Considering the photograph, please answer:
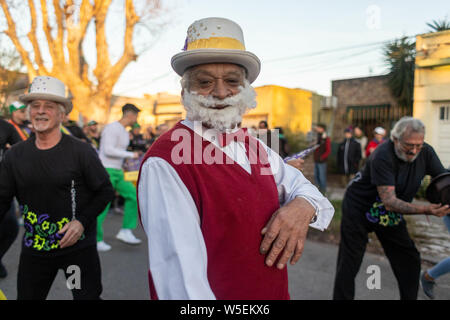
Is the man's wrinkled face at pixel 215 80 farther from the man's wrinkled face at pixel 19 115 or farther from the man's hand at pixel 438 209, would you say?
the man's wrinkled face at pixel 19 115

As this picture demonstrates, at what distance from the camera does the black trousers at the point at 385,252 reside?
2.95 meters

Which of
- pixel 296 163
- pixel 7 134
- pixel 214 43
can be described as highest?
pixel 214 43

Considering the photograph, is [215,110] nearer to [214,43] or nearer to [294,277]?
[214,43]

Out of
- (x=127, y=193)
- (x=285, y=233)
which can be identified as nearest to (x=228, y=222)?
(x=285, y=233)

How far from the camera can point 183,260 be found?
113 cm

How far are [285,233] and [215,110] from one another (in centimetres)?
58

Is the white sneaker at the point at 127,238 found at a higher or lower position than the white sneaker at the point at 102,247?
higher

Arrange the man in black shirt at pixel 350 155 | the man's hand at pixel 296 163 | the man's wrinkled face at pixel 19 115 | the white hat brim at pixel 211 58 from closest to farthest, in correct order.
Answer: the white hat brim at pixel 211 58 < the man's hand at pixel 296 163 < the man's wrinkled face at pixel 19 115 < the man in black shirt at pixel 350 155

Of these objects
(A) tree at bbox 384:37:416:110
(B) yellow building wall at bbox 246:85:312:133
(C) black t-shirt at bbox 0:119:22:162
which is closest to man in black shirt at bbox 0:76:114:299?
(C) black t-shirt at bbox 0:119:22:162

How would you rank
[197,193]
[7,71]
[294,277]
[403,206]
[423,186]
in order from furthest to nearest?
[7,71] → [294,277] → [423,186] → [403,206] → [197,193]

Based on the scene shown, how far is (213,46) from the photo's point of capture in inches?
57.1

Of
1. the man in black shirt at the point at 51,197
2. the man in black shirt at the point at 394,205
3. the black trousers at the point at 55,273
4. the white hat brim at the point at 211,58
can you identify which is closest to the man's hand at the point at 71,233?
the man in black shirt at the point at 51,197
